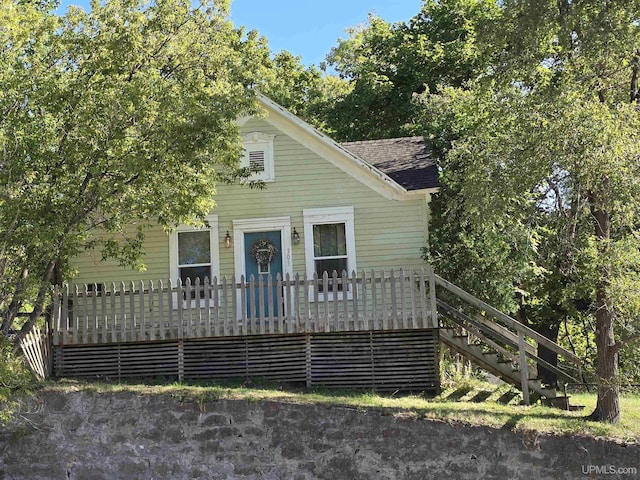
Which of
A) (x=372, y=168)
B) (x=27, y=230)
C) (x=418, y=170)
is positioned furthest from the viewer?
(x=418, y=170)

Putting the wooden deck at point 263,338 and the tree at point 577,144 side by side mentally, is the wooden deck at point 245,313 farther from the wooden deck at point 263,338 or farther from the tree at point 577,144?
Result: the tree at point 577,144

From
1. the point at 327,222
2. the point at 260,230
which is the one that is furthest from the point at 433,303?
the point at 260,230

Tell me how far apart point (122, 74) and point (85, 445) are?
573 centimetres

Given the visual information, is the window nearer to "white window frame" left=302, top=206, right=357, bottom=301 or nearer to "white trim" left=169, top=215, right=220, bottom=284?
"white trim" left=169, top=215, right=220, bottom=284

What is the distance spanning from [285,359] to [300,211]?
3214 millimetres

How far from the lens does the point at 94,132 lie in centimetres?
982

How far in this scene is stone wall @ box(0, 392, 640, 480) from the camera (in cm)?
923

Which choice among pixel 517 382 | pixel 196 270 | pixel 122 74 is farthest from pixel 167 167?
pixel 517 382

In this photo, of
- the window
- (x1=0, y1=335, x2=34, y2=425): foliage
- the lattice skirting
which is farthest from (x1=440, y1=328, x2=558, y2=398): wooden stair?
(x1=0, y1=335, x2=34, y2=425): foliage

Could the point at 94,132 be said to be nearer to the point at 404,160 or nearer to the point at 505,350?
the point at 404,160

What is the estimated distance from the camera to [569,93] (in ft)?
31.4

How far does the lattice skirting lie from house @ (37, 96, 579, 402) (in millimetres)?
21

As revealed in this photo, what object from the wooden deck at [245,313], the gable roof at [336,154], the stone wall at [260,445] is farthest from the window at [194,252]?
the stone wall at [260,445]

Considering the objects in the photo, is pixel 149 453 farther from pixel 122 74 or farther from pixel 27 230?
pixel 122 74
